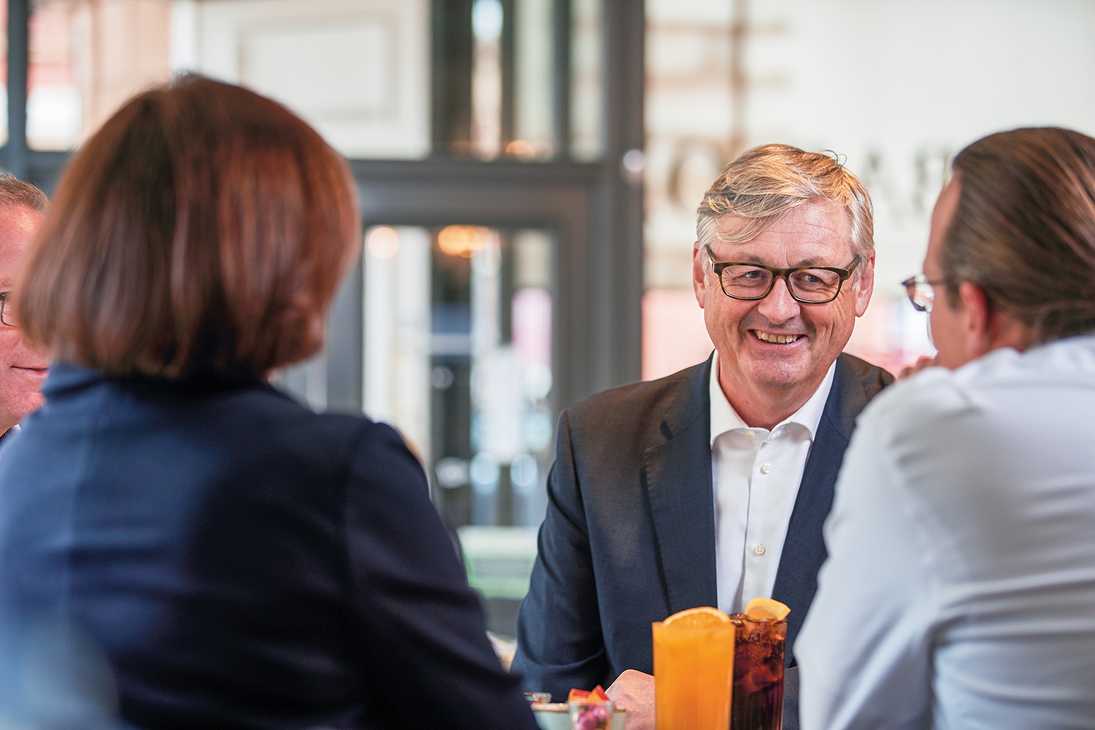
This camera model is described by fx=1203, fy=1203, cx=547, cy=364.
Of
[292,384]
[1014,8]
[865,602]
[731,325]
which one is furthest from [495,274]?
[865,602]

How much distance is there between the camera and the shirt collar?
1.79 metres

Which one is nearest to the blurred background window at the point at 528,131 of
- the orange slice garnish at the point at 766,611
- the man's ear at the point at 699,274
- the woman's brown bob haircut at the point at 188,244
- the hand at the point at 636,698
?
the man's ear at the point at 699,274

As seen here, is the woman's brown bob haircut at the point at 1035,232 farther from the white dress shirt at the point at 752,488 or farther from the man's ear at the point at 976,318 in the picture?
the white dress shirt at the point at 752,488

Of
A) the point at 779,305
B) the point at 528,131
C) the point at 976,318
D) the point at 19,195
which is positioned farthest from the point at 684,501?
the point at 528,131

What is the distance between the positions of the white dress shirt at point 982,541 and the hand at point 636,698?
0.39 m

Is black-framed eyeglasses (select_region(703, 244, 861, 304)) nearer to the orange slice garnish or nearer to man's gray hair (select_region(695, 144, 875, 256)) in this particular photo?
man's gray hair (select_region(695, 144, 875, 256))

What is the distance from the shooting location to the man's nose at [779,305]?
176 centimetres

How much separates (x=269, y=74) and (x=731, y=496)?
117 inches

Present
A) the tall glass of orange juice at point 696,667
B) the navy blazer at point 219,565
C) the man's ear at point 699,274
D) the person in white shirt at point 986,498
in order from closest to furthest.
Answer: the navy blazer at point 219,565 → the person in white shirt at point 986,498 → the tall glass of orange juice at point 696,667 → the man's ear at point 699,274

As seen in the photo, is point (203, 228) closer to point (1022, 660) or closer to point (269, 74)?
point (1022, 660)

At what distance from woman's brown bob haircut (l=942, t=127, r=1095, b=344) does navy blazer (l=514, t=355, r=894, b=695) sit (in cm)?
Result: 63

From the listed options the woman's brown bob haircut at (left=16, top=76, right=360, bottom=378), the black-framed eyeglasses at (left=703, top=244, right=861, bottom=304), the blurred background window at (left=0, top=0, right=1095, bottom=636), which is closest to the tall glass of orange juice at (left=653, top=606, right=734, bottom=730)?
the woman's brown bob haircut at (left=16, top=76, right=360, bottom=378)

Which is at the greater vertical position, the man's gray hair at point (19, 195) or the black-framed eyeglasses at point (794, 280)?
the man's gray hair at point (19, 195)

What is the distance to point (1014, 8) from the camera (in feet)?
13.4
